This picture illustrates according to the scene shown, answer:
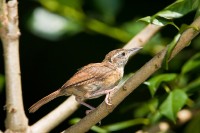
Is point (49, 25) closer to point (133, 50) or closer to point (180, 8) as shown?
point (133, 50)

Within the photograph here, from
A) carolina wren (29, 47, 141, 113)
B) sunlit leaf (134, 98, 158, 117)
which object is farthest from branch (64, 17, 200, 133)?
sunlit leaf (134, 98, 158, 117)

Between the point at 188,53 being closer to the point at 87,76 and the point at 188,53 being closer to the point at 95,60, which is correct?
the point at 95,60

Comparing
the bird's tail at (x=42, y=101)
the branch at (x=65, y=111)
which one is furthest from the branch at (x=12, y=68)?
the bird's tail at (x=42, y=101)

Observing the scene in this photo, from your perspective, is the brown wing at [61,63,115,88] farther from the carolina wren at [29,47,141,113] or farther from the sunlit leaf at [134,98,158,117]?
the sunlit leaf at [134,98,158,117]

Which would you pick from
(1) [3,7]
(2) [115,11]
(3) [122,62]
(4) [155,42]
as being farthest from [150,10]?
(1) [3,7]

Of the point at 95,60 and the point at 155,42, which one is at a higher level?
the point at 155,42

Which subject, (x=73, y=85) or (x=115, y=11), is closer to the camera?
(x=73, y=85)

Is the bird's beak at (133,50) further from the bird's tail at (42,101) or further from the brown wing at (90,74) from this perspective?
the bird's tail at (42,101)
